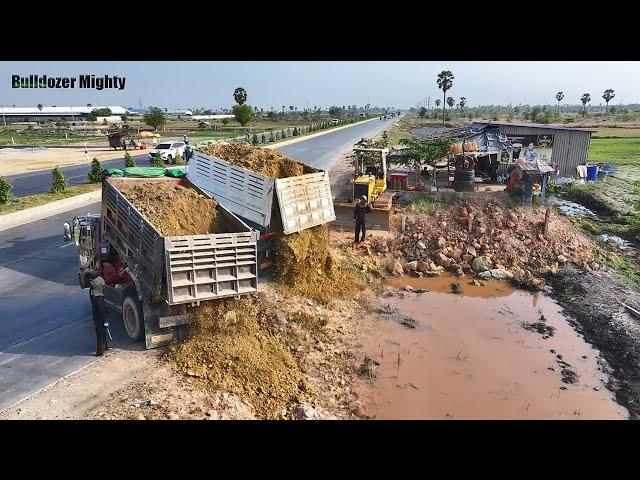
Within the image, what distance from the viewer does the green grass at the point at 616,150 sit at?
32.0m

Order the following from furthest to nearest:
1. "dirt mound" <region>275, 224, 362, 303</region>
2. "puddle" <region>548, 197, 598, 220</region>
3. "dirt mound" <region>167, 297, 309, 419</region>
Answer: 1. "puddle" <region>548, 197, 598, 220</region>
2. "dirt mound" <region>275, 224, 362, 303</region>
3. "dirt mound" <region>167, 297, 309, 419</region>

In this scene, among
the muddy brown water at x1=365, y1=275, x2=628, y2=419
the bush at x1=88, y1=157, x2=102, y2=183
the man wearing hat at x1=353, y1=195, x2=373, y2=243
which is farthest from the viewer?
the bush at x1=88, y1=157, x2=102, y2=183

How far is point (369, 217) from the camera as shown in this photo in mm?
15594

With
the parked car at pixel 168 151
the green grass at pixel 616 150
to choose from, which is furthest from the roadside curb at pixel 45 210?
the green grass at pixel 616 150

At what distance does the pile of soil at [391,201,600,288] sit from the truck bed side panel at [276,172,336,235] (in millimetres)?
3505

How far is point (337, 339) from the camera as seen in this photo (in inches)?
365

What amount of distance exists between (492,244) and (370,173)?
540cm

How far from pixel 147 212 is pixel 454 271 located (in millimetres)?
8645

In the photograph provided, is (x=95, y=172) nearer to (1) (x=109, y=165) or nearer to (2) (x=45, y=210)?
(2) (x=45, y=210)

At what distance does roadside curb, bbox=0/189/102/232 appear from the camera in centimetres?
1616

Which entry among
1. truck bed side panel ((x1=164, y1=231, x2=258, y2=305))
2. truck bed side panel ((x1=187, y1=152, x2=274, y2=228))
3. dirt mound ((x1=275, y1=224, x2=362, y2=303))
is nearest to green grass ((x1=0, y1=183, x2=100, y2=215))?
truck bed side panel ((x1=187, y1=152, x2=274, y2=228))

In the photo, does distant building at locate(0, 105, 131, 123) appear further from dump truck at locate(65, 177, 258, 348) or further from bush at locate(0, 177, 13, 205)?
dump truck at locate(65, 177, 258, 348)

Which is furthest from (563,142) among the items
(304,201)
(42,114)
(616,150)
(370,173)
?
(42,114)

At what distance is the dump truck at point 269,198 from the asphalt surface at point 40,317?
362 centimetres
